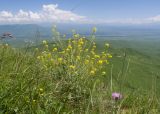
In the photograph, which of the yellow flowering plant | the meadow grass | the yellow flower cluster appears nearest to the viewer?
the meadow grass

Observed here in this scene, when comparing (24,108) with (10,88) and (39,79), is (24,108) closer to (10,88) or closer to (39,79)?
(10,88)

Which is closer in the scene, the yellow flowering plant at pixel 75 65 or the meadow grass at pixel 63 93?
the meadow grass at pixel 63 93

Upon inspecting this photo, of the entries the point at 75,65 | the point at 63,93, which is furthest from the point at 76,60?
the point at 63,93

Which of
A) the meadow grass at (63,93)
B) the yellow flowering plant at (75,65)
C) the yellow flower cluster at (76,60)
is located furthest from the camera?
the yellow flower cluster at (76,60)

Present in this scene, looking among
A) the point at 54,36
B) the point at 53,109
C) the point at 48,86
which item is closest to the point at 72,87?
the point at 48,86

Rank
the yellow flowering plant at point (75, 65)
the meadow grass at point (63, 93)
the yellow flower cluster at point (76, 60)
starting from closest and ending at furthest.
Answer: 1. the meadow grass at point (63, 93)
2. the yellow flowering plant at point (75, 65)
3. the yellow flower cluster at point (76, 60)

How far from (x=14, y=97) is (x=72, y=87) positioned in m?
1.14

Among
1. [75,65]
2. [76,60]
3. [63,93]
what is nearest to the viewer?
[63,93]

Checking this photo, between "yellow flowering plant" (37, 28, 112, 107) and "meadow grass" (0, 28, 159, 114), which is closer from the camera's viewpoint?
"meadow grass" (0, 28, 159, 114)

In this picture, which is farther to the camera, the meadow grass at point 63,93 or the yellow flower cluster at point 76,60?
the yellow flower cluster at point 76,60

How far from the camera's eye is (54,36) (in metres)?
7.21

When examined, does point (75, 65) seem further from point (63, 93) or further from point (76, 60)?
point (63, 93)

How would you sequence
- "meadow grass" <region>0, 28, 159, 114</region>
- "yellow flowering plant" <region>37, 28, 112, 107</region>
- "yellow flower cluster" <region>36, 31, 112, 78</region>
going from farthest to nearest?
"yellow flower cluster" <region>36, 31, 112, 78</region> → "yellow flowering plant" <region>37, 28, 112, 107</region> → "meadow grass" <region>0, 28, 159, 114</region>

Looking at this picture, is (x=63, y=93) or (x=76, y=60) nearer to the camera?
(x=63, y=93)
